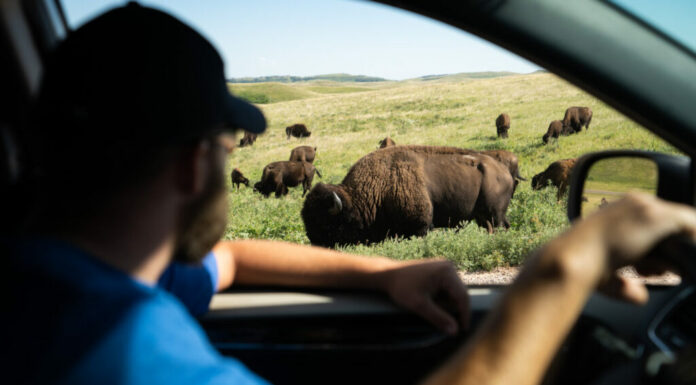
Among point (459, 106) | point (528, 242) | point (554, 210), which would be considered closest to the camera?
point (528, 242)

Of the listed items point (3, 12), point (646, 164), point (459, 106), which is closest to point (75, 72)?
point (3, 12)

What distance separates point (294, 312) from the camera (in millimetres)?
1636

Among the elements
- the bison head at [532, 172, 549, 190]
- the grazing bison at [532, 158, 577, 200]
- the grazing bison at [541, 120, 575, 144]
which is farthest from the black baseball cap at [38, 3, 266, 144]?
the grazing bison at [541, 120, 575, 144]

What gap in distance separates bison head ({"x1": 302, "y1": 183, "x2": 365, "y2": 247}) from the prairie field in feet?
1.19

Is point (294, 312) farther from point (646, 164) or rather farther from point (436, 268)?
point (646, 164)

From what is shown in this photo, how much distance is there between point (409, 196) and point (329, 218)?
60.9 inches

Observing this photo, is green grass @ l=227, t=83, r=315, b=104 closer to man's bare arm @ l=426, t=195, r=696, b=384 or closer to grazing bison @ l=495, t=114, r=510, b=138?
grazing bison @ l=495, t=114, r=510, b=138

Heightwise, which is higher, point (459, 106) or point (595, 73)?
point (595, 73)

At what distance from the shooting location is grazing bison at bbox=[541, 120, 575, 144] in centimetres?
2152

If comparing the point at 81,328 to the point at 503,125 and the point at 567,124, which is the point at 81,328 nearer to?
the point at 567,124

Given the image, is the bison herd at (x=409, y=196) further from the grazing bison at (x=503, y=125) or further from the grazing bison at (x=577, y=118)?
the grazing bison at (x=503, y=125)

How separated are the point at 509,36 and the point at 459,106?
118 feet

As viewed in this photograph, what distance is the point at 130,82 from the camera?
2.89ft

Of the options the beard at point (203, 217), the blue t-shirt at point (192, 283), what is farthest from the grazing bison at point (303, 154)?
the beard at point (203, 217)
